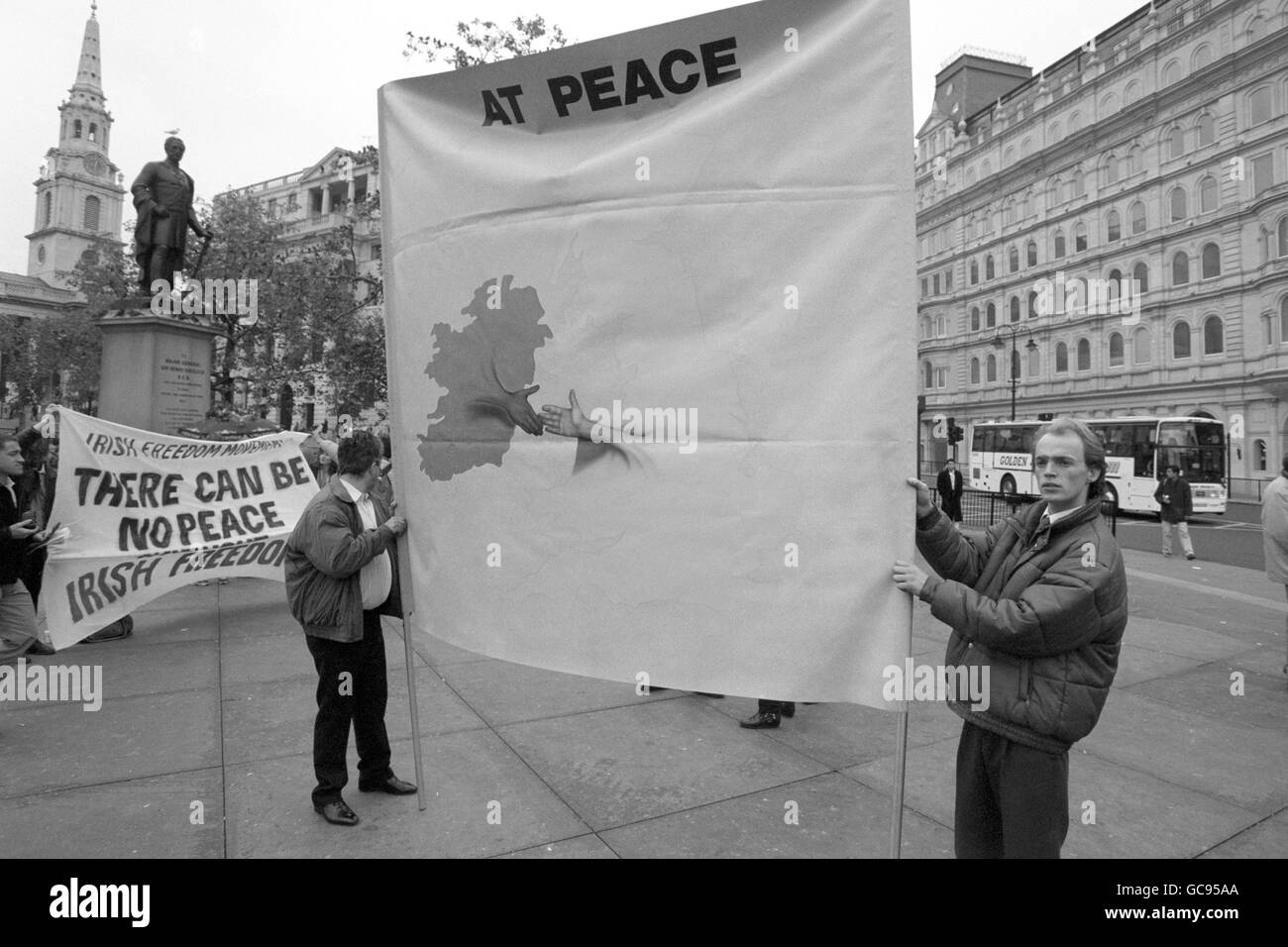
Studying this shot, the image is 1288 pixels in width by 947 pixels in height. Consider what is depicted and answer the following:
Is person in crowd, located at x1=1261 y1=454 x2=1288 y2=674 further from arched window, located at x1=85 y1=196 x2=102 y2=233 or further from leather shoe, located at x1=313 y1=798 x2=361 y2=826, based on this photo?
arched window, located at x1=85 y1=196 x2=102 y2=233

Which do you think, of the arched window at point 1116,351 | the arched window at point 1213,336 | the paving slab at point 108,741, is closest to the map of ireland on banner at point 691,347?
the paving slab at point 108,741

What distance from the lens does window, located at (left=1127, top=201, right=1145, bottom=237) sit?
155 ft

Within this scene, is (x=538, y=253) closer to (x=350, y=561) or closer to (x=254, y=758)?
(x=350, y=561)

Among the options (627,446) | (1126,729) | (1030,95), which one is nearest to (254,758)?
(627,446)

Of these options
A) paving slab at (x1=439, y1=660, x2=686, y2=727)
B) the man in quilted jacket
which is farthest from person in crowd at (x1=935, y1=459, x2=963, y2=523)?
the man in quilted jacket

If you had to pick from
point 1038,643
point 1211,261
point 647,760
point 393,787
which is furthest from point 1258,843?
point 1211,261

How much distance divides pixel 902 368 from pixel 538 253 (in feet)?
4.35

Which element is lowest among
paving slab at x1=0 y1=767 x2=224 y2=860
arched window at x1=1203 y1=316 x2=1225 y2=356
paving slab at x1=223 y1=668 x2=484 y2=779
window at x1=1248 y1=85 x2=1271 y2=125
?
paving slab at x1=0 y1=767 x2=224 y2=860

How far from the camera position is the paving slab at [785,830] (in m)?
3.56

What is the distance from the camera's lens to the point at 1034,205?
Answer: 180ft

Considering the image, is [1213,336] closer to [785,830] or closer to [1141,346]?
[1141,346]

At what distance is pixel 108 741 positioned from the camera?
15.8ft

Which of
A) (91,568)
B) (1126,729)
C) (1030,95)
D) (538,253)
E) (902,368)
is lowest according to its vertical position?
(1126,729)

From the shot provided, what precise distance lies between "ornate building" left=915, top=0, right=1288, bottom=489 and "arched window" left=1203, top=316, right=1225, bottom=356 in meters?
0.10
